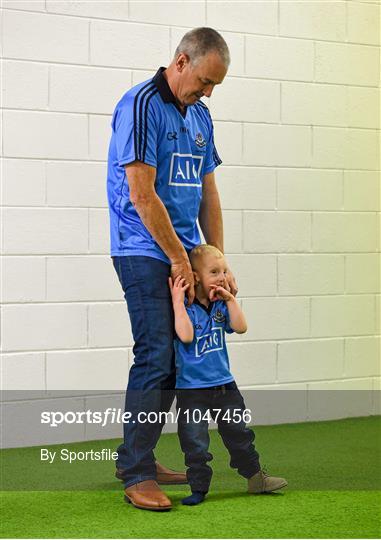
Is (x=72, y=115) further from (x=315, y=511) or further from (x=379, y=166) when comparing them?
(x=315, y=511)

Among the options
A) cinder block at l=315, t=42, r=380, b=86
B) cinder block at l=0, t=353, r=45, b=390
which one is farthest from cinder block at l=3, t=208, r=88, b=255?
cinder block at l=315, t=42, r=380, b=86

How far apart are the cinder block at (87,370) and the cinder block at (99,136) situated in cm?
85

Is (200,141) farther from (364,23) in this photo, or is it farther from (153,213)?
(364,23)

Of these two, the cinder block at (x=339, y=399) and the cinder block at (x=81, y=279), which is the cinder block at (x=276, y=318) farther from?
the cinder block at (x=81, y=279)

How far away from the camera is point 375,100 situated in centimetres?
505

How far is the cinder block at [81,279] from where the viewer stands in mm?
4258

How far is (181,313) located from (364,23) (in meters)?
2.46

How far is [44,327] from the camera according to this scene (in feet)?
13.9

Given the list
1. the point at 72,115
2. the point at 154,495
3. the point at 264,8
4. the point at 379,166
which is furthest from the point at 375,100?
the point at 154,495

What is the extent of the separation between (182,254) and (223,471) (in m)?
1.02

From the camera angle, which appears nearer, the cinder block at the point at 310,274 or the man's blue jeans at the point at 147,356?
the man's blue jeans at the point at 147,356

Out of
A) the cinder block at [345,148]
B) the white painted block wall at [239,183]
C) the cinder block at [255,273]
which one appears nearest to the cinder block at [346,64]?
the white painted block wall at [239,183]

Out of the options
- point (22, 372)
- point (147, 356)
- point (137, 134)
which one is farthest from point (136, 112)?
point (22, 372)

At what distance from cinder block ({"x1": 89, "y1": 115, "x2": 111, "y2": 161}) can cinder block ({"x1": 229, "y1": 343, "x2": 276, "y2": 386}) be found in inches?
42.2
